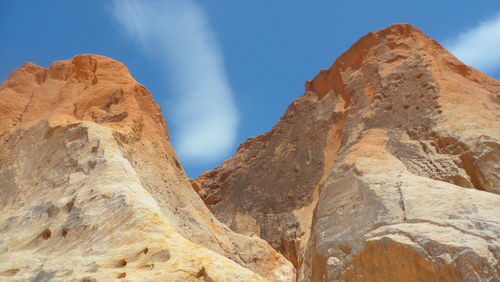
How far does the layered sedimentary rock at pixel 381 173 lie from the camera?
10602 millimetres

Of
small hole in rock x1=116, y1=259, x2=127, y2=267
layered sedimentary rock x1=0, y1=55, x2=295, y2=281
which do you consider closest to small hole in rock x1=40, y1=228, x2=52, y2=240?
layered sedimentary rock x1=0, y1=55, x2=295, y2=281

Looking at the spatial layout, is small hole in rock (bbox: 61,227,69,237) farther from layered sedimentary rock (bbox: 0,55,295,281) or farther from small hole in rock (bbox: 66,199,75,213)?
small hole in rock (bbox: 66,199,75,213)

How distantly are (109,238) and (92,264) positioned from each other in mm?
615

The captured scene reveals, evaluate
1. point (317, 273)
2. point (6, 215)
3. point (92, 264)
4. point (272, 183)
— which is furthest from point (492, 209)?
point (272, 183)

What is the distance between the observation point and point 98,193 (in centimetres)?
970

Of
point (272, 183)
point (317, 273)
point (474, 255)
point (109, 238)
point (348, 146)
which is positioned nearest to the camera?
point (109, 238)

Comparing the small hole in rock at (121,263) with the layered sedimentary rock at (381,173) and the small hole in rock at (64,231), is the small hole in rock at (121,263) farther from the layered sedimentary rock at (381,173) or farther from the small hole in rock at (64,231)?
the layered sedimentary rock at (381,173)

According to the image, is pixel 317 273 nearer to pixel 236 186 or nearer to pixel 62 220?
pixel 62 220

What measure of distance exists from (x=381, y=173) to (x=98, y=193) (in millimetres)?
8407

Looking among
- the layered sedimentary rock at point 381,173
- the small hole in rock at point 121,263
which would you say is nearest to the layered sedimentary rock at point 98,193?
the small hole in rock at point 121,263

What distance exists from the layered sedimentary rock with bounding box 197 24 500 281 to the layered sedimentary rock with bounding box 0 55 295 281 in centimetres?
304

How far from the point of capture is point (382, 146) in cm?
1770

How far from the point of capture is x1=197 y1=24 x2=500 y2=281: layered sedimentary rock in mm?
10602

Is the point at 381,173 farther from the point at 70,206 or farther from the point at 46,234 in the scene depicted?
the point at 46,234
